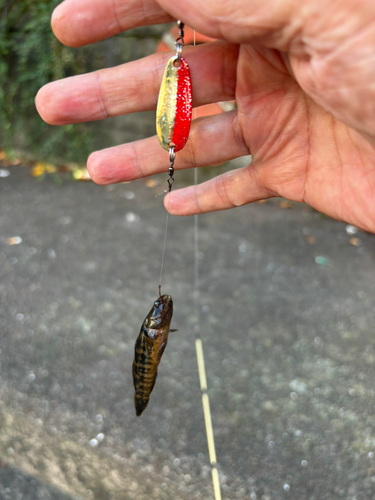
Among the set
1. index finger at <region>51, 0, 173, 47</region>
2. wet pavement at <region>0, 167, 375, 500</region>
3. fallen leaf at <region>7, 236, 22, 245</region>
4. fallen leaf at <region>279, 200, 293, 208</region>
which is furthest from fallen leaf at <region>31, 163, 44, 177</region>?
index finger at <region>51, 0, 173, 47</region>

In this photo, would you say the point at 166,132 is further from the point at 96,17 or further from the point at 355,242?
the point at 355,242

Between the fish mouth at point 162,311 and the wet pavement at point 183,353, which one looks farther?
the wet pavement at point 183,353

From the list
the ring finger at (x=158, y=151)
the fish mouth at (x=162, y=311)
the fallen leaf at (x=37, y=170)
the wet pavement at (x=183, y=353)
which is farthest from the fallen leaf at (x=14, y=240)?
the fish mouth at (x=162, y=311)

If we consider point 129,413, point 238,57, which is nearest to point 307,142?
point 238,57

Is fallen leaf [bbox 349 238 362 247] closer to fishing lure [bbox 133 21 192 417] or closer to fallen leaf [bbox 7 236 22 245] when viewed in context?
fishing lure [bbox 133 21 192 417]

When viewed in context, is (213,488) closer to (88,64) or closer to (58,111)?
(58,111)

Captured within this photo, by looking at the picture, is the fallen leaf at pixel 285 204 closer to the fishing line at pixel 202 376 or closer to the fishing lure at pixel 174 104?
the fishing line at pixel 202 376

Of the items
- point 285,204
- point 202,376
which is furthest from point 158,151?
point 285,204

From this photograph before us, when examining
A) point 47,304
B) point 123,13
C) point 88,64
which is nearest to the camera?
point 123,13
